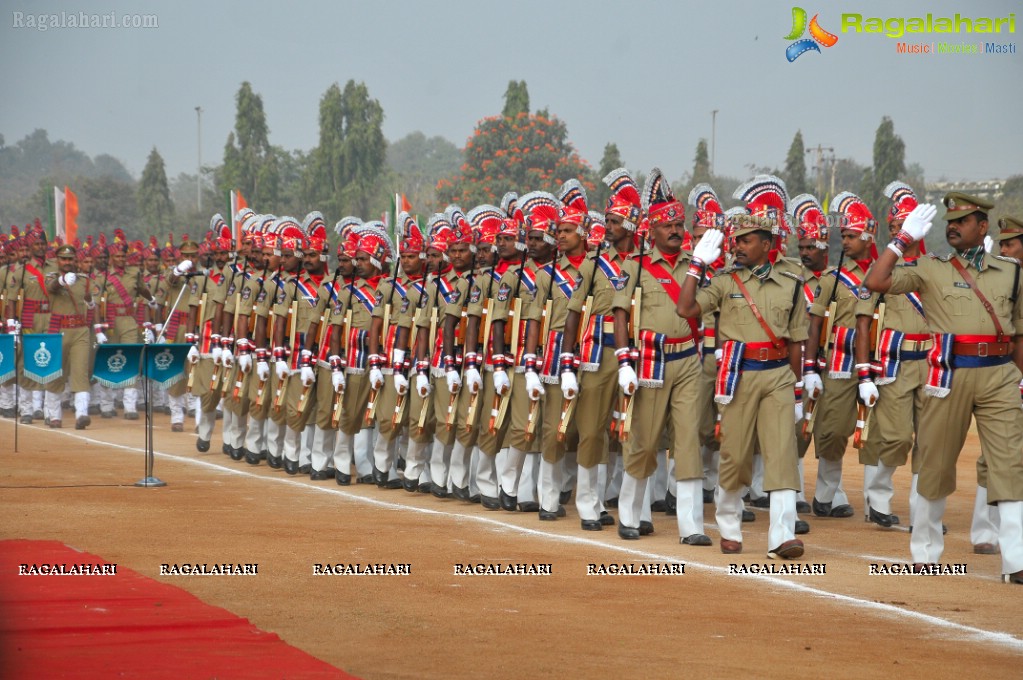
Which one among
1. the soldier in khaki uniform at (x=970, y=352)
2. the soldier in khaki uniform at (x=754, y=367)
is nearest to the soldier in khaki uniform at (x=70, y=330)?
the soldier in khaki uniform at (x=754, y=367)

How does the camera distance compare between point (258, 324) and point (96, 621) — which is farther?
point (258, 324)

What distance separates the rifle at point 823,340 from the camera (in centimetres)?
1229

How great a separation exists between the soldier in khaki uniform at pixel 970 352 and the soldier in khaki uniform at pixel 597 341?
2.69 metres

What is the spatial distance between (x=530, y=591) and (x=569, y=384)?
289 cm

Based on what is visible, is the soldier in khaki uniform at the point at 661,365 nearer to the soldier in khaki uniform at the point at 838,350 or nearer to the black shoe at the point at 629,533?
the black shoe at the point at 629,533

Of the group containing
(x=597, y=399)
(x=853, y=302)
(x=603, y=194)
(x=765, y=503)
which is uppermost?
(x=603, y=194)

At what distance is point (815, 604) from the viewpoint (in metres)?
8.06

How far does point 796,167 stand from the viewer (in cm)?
3334

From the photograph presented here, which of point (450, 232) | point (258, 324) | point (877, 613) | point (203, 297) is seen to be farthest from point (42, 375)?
point (877, 613)

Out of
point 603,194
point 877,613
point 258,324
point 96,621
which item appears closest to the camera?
point 96,621

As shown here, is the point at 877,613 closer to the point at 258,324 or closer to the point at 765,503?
the point at 765,503

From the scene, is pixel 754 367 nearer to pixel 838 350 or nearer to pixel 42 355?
pixel 838 350

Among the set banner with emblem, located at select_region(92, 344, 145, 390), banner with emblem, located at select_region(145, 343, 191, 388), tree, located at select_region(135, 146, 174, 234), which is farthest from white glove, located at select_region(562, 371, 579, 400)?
tree, located at select_region(135, 146, 174, 234)

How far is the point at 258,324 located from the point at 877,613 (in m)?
10.0
